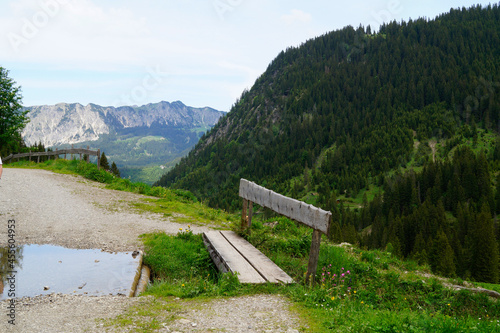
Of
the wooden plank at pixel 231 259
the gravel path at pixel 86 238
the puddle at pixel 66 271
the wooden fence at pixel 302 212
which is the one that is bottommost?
the puddle at pixel 66 271

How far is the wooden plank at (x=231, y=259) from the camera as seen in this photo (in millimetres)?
6766

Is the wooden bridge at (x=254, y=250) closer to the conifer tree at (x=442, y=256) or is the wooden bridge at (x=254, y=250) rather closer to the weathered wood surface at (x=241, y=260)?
the weathered wood surface at (x=241, y=260)

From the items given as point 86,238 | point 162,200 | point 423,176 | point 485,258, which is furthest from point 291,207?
point 423,176

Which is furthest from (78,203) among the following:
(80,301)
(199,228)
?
(80,301)

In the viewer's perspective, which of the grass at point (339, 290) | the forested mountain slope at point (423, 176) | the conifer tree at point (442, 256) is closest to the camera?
the grass at point (339, 290)

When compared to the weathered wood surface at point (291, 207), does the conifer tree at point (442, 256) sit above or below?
below

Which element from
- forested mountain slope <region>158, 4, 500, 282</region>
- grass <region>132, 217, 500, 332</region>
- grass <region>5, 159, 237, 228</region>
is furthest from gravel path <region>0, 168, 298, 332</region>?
forested mountain slope <region>158, 4, 500, 282</region>

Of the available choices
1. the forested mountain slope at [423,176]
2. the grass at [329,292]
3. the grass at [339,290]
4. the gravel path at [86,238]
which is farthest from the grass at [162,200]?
the forested mountain slope at [423,176]

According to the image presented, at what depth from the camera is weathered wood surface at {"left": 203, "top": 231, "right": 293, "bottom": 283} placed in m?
6.80

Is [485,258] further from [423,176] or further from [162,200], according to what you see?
[162,200]

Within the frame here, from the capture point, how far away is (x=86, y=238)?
32.9ft

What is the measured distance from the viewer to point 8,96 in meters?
38.8

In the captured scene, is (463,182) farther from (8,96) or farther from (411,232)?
(8,96)

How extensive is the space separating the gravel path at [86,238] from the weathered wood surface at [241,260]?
741 millimetres
